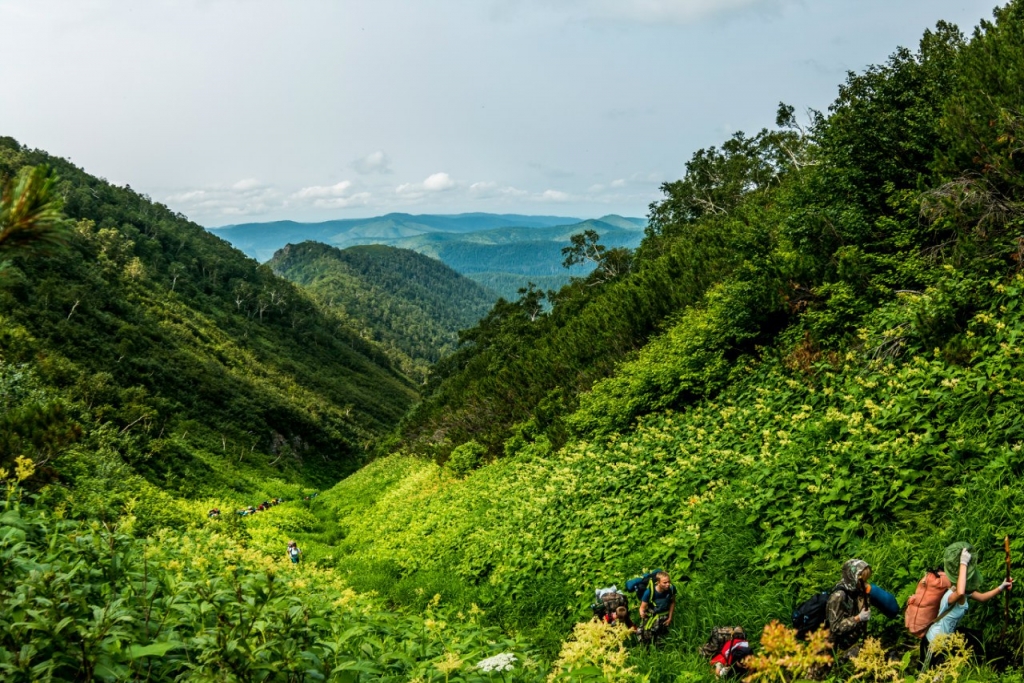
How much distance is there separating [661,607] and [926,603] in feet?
8.89

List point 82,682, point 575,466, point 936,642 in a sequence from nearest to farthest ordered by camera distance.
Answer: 1. point 82,682
2. point 936,642
3. point 575,466

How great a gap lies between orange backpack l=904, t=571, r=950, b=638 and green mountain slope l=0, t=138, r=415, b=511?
22.1ft

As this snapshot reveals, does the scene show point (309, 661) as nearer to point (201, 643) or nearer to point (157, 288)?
point (201, 643)

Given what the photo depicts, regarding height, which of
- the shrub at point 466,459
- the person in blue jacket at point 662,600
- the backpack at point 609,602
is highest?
the person in blue jacket at point 662,600

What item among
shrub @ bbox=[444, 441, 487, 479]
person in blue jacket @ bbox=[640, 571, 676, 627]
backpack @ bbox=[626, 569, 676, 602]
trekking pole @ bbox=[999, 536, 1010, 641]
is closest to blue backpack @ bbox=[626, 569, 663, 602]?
backpack @ bbox=[626, 569, 676, 602]

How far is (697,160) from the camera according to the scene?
47.4m

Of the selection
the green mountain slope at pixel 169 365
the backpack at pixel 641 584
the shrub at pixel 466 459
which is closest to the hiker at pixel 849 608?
the backpack at pixel 641 584

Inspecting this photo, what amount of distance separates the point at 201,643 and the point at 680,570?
636 cm

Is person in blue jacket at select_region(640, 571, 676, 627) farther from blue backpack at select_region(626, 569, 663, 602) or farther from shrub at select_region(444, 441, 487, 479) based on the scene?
shrub at select_region(444, 441, 487, 479)

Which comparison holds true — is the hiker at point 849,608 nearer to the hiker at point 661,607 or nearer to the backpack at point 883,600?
the backpack at point 883,600

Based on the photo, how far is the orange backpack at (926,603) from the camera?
5.07 metres

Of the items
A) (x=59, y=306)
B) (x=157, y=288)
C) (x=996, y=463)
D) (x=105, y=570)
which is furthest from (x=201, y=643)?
(x=157, y=288)

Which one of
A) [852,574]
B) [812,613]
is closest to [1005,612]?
[852,574]

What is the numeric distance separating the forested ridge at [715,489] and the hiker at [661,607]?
0.24 m
